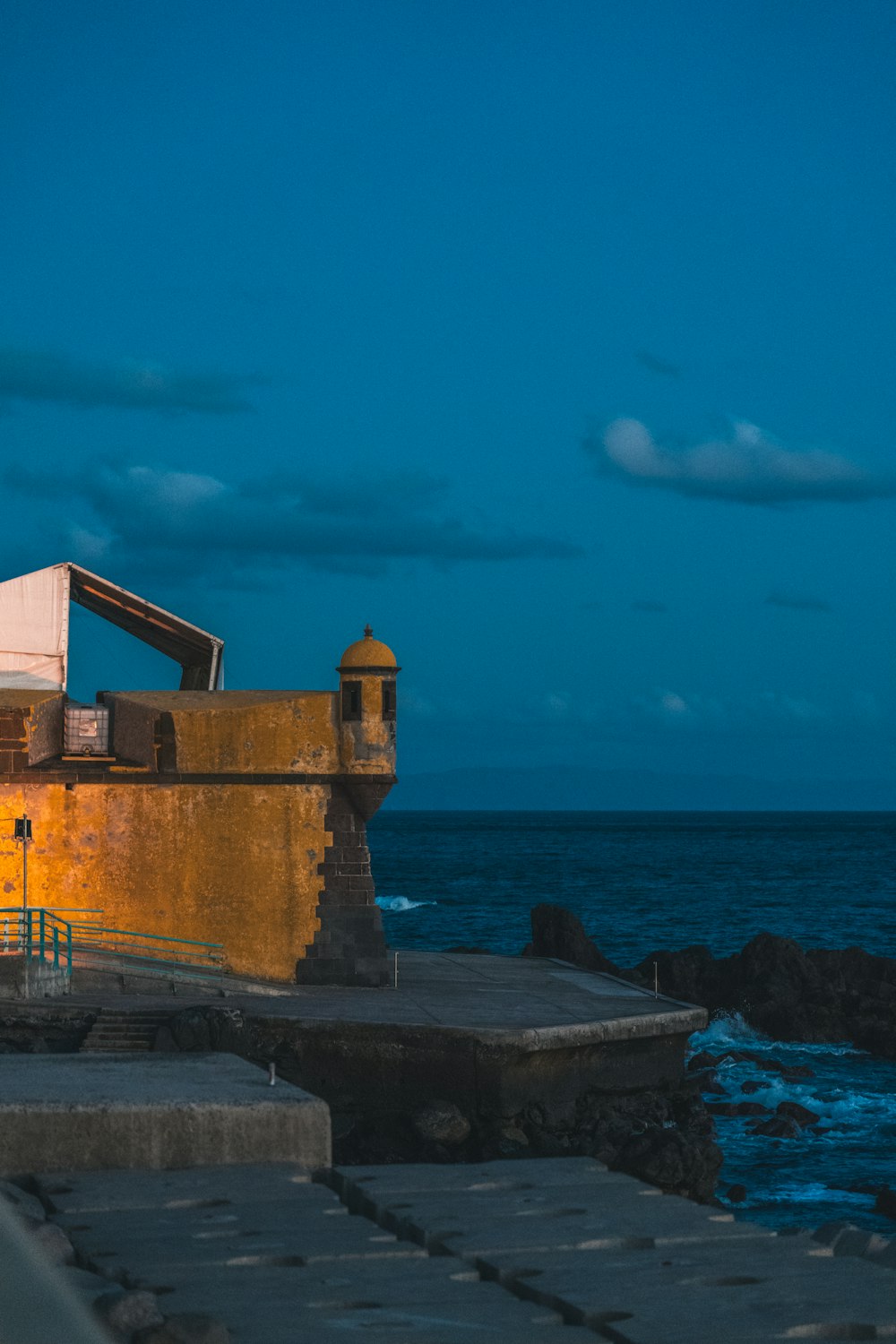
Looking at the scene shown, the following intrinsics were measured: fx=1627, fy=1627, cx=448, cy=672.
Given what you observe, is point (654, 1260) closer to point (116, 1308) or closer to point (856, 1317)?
point (856, 1317)

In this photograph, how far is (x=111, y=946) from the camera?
73.6 ft

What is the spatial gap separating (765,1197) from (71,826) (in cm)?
1045

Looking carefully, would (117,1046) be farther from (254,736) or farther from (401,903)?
(401,903)

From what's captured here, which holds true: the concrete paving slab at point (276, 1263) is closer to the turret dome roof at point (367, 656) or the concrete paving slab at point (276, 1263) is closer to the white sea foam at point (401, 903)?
the turret dome roof at point (367, 656)

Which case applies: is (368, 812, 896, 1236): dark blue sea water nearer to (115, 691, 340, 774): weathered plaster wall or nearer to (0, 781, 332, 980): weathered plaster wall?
(0, 781, 332, 980): weathered plaster wall

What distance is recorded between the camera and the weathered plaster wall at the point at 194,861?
22.5 m

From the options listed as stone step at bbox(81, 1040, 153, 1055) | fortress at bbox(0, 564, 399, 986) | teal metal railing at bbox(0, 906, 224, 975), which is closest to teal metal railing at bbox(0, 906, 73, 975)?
teal metal railing at bbox(0, 906, 224, 975)

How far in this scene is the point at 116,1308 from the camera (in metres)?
6.09

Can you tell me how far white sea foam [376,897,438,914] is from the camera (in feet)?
231

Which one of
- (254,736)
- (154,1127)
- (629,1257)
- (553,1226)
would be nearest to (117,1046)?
(254,736)

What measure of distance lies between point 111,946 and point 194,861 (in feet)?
5.31

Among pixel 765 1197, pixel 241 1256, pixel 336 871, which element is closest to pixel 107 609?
pixel 336 871

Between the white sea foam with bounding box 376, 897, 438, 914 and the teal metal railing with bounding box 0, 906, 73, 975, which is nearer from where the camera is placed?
the teal metal railing with bounding box 0, 906, 73, 975

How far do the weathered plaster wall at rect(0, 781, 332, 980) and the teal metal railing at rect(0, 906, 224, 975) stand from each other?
0.52 ft
